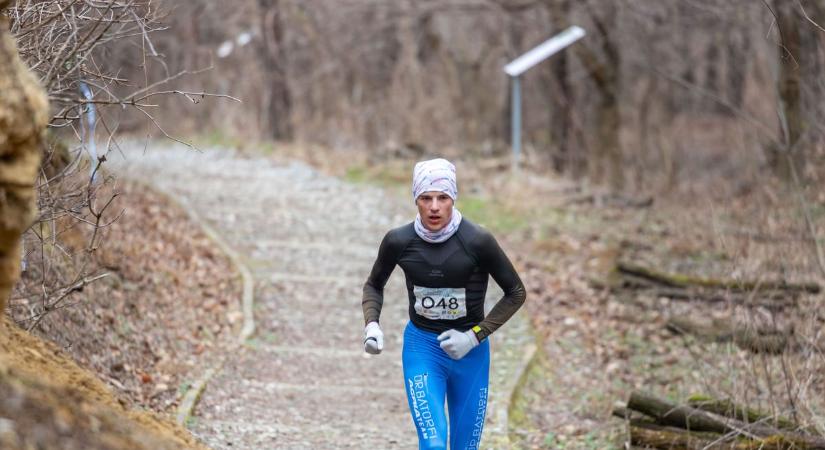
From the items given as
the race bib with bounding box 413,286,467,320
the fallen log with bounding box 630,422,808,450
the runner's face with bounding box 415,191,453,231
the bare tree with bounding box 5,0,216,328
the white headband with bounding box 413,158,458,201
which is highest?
the bare tree with bounding box 5,0,216,328

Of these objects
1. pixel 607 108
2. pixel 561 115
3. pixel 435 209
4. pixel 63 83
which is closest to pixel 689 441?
pixel 435 209

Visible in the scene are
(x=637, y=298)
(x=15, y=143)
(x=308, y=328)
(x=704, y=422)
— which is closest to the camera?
(x=15, y=143)

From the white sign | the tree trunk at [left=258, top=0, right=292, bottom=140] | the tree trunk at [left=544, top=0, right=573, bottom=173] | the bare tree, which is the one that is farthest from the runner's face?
the tree trunk at [left=258, top=0, right=292, bottom=140]

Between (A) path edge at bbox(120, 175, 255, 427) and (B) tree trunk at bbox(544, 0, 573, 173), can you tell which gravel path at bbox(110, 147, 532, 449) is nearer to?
(A) path edge at bbox(120, 175, 255, 427)

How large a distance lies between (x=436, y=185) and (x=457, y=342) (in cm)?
82

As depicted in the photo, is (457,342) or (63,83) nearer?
(457,342)

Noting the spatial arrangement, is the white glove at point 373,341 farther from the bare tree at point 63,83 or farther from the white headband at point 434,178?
the bare tree at point 63,83

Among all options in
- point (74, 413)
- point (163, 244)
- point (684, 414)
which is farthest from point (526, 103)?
point (74, 413)

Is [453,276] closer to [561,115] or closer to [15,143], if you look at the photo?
[15,143]

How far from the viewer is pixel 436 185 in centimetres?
511

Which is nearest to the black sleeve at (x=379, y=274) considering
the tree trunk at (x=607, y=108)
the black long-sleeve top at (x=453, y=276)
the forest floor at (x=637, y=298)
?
the black long-sleeve top at (x=453, y=276)

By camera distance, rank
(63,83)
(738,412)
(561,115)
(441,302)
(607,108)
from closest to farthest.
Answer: (441,302) → (63,83) → (738,412) → (607,108) → (561,115)

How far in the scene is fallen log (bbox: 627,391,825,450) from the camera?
638cm

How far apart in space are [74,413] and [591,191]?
1465cm
